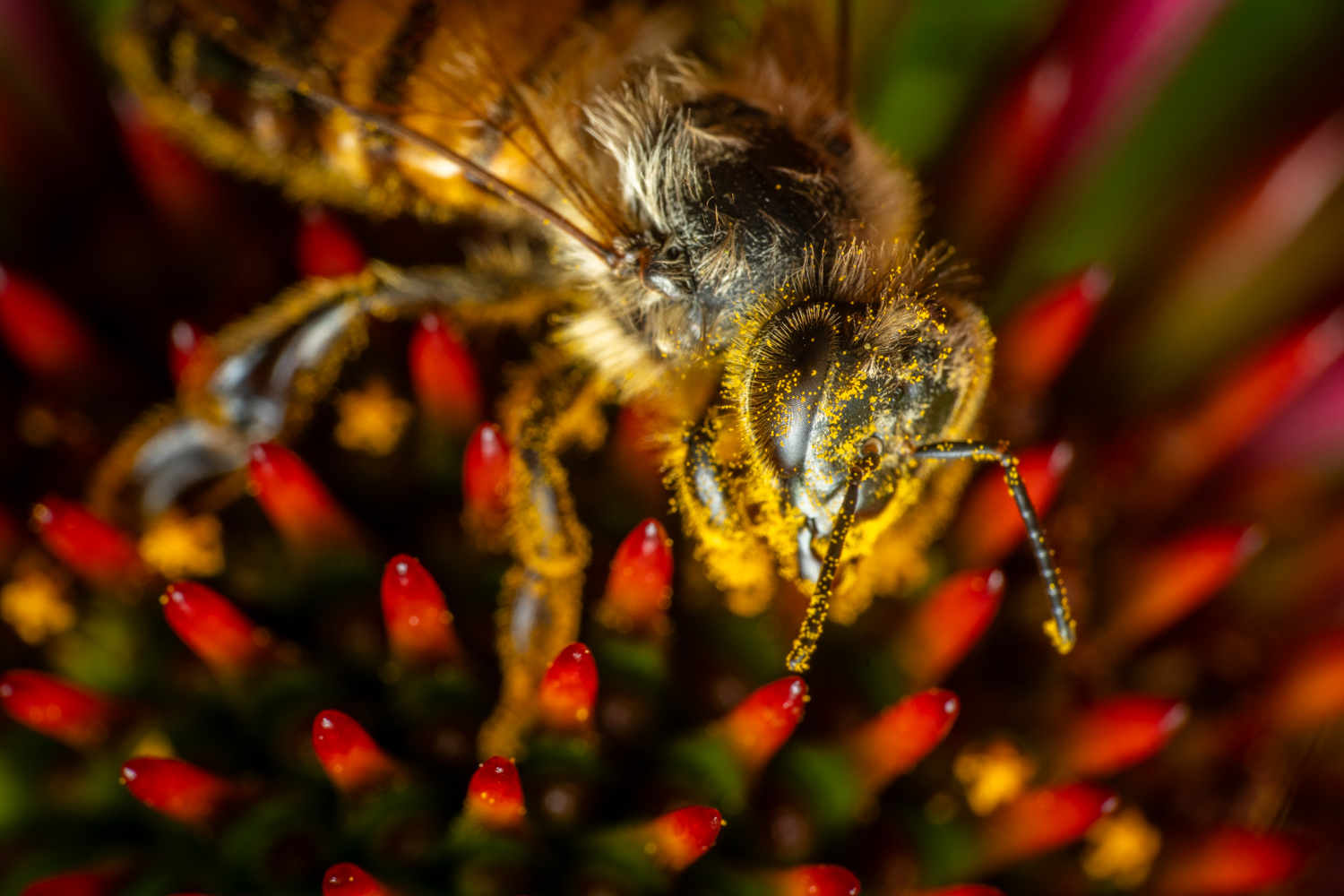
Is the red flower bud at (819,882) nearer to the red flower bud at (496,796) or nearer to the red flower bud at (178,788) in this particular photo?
the red flower bud at (496,796)

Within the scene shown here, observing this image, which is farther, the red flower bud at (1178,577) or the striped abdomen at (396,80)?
the red flower bud at (1178,577)

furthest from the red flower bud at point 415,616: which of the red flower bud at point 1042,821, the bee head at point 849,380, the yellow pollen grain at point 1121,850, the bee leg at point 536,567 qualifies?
the yellow pollen grain at point 1121,850

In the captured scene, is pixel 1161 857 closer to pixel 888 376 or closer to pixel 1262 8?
pixel 888 376

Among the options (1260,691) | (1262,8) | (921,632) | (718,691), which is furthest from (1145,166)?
(718,691)

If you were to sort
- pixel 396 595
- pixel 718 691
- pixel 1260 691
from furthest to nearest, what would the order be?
pixel 1260 691
pixel 718 691
pixel 396 595

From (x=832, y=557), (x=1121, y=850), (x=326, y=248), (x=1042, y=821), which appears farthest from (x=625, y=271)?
(x=1121, y=850)

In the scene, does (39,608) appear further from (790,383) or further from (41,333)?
(790,383)
